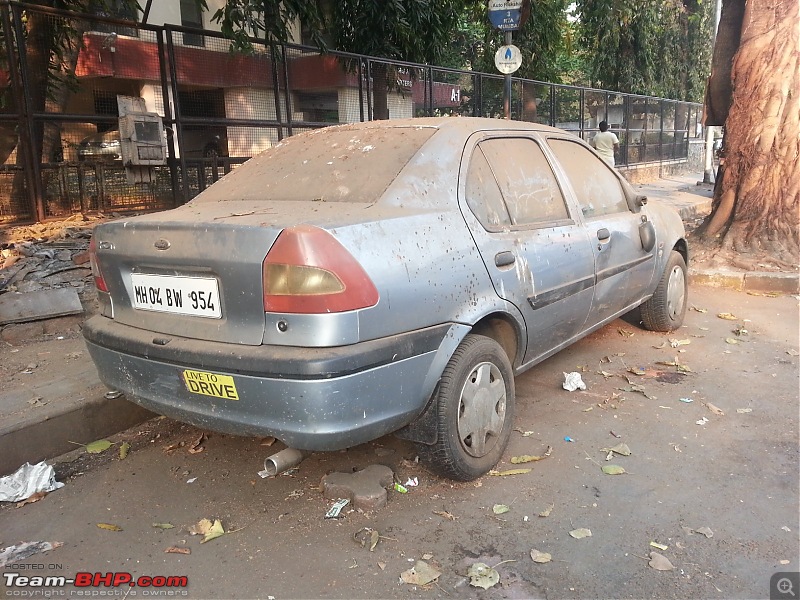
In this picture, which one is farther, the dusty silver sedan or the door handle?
the door handle

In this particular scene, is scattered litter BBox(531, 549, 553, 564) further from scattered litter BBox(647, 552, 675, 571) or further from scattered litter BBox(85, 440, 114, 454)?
scattered litter BBox(85, 440, 114, 454)

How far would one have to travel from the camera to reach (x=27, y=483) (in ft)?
9.69

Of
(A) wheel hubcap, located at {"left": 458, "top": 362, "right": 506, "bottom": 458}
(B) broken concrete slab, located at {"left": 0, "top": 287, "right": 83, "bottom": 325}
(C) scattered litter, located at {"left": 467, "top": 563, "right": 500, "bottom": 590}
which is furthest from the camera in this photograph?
(B) broken concrete slab, located at {"left": 0, "top": 287, "right": 83, "bottom": 325}

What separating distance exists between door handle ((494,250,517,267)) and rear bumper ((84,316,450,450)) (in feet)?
1.60

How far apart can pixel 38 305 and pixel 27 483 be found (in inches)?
95.9

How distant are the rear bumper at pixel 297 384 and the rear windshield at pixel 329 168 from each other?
0.75 metres

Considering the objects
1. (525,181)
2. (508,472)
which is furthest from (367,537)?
(525,181)

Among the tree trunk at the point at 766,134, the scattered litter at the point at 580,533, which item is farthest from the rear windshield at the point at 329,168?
the tree trunk at the point at 766,134

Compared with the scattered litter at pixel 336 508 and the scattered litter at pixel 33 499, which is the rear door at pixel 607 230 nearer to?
the scattered litter at pixel 336 508

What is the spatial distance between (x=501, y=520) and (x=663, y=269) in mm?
2920

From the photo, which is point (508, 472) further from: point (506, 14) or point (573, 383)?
point (506, 14)

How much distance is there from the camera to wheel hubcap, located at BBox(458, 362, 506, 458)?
2.80 m

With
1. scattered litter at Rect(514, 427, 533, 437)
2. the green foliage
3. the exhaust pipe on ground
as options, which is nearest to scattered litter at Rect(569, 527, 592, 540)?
scattered litter at Rect(514, 427, 533, 437)

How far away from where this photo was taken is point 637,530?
2.52 metres
